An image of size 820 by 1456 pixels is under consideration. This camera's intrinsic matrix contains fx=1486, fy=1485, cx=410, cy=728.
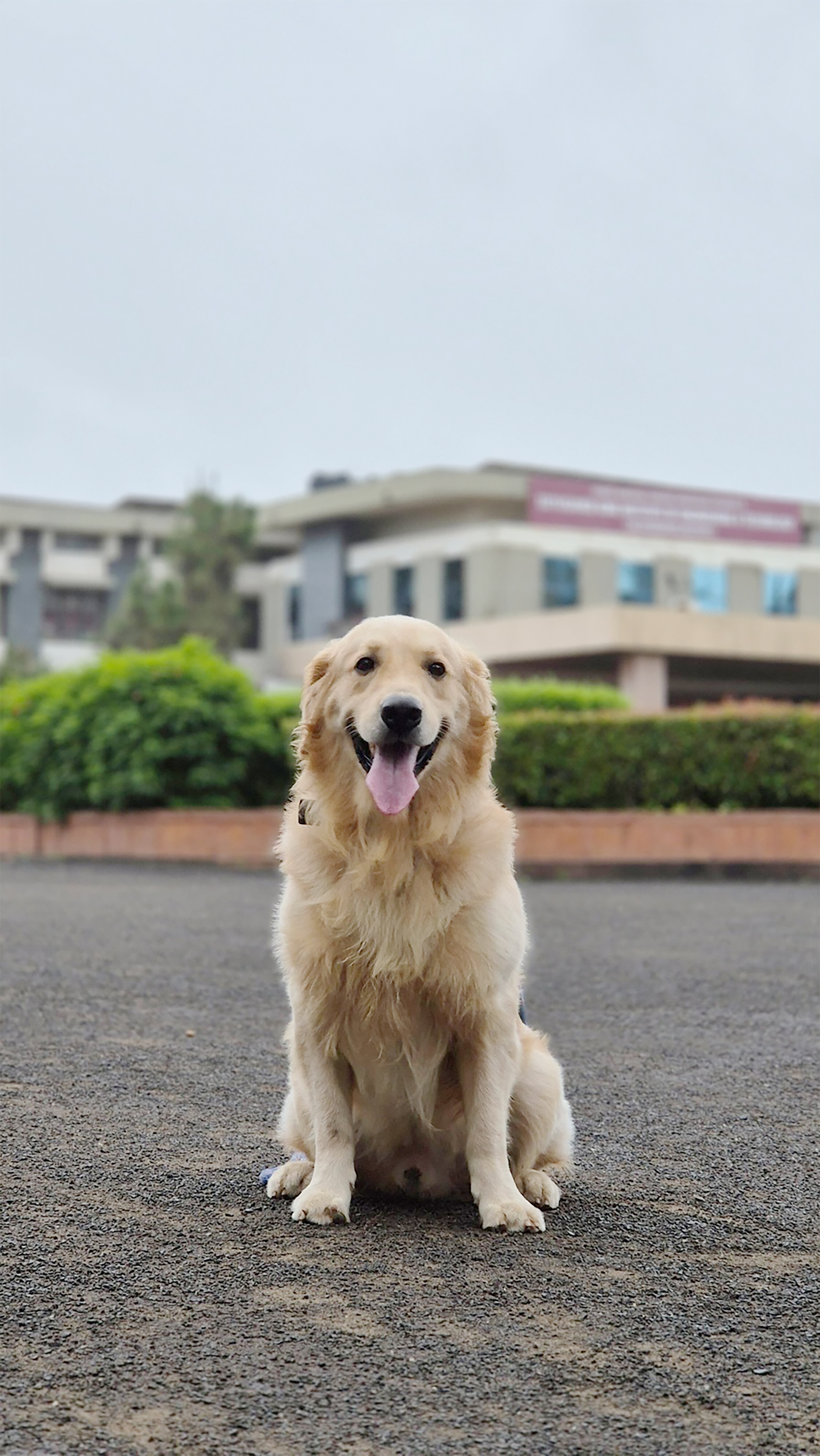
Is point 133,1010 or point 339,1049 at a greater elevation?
point 339,1049

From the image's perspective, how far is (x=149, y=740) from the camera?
53.7 ft

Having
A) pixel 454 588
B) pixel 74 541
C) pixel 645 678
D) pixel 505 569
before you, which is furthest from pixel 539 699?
pixel 74 541

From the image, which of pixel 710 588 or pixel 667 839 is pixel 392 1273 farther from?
pixel 710 588

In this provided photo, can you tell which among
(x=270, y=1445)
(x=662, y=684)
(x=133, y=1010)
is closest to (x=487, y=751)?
(x=270, y=1445)

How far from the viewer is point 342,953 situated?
12.1ft

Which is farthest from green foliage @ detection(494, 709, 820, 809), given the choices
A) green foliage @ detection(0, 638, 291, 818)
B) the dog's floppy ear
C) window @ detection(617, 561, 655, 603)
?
window @ detection(617, 561, 655, 603)

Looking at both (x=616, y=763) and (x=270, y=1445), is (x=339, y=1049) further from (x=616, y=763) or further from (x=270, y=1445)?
(x=616, y=763)

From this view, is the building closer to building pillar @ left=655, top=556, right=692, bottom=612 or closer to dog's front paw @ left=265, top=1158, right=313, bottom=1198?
building pillar @ left=655, top=556, right=692, bottom=612

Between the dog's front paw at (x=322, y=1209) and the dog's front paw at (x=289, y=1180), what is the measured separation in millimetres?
210

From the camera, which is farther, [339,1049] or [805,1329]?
[339,1049]

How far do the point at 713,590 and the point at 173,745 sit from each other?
148 ft

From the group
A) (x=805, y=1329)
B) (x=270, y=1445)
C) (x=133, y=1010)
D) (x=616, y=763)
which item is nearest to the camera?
(x=270, y=1445)

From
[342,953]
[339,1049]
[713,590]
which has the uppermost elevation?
[713,590]

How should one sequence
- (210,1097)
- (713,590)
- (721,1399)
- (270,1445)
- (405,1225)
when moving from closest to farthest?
1. (270,1445)
2. (721,1399)
3. (405,1225)
4. (210,1097)
5. (713,590)
